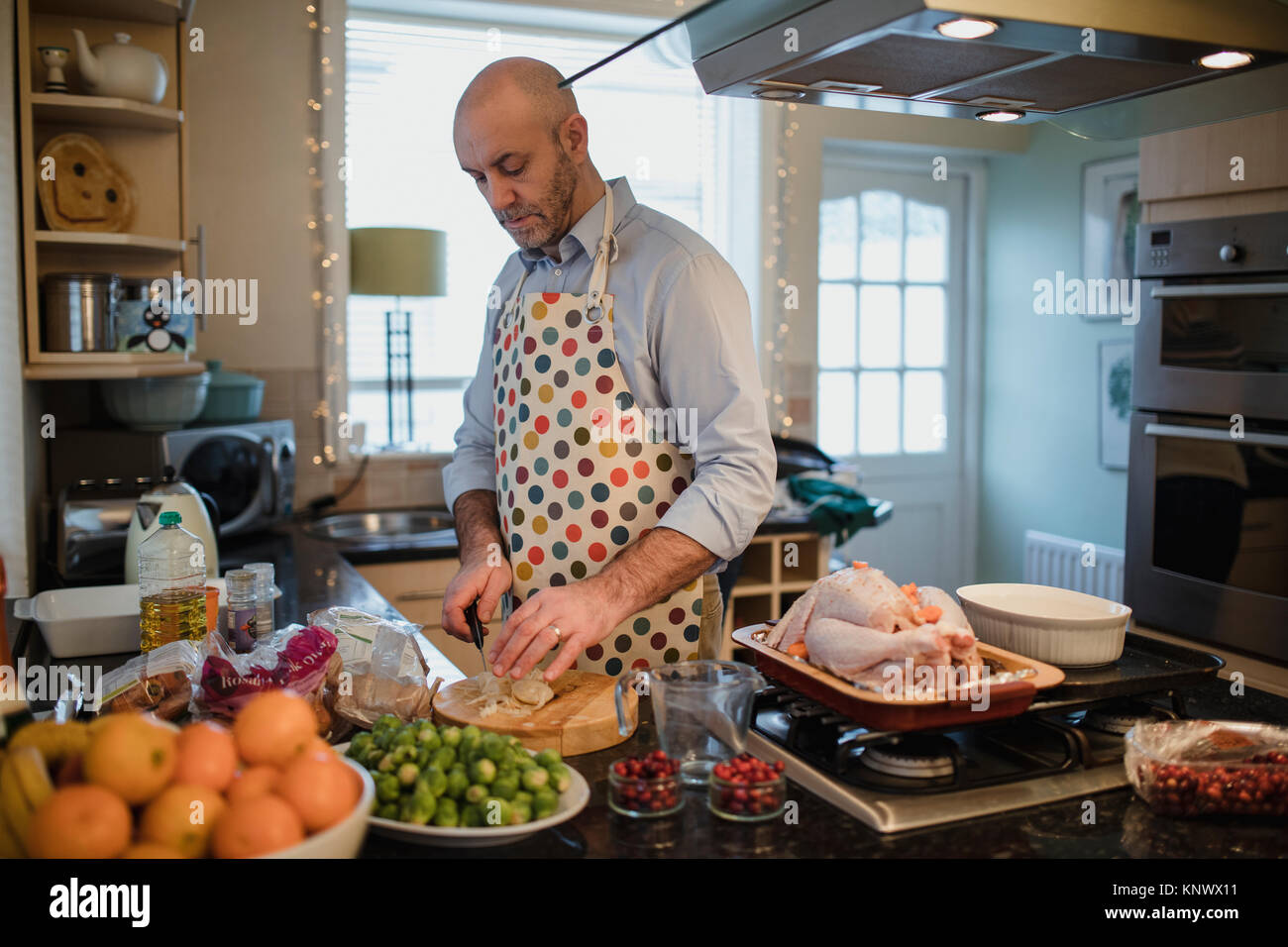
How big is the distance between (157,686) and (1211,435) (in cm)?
259

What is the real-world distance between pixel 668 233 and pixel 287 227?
2.05 m

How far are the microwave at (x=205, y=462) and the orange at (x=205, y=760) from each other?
1850 mm

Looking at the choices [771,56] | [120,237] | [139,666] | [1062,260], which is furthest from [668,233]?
[1062,260]

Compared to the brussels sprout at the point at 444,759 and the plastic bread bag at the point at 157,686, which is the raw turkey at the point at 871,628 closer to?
the brussels sprout at the point at 444,759

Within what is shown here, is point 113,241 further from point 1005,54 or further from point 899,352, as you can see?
point 899,352

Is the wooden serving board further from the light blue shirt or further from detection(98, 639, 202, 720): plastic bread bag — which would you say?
detection(98, 639, 202, 720): plastic bread bag

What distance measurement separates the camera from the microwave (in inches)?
107

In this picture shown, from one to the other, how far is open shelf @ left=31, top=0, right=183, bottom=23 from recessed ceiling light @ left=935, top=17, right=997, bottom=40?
207 cm

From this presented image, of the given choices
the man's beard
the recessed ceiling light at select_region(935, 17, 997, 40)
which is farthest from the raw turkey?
the man's beard

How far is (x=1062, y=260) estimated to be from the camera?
4.36 meters

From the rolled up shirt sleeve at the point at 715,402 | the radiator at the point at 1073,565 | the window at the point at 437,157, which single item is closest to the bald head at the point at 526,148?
the rolled up shirt sleeve at the point at 715,402

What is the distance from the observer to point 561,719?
1346 mm

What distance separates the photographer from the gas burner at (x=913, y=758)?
120 centimetres
